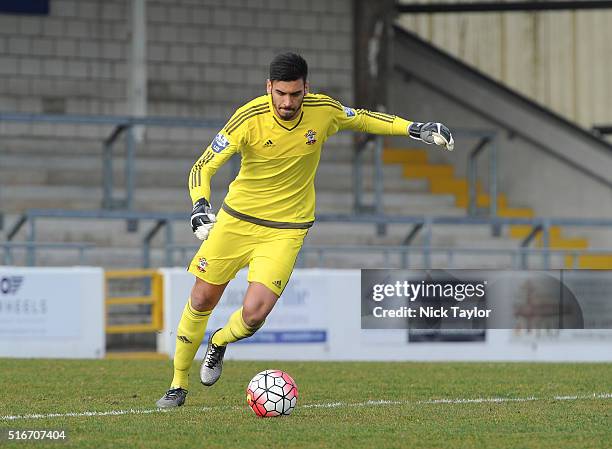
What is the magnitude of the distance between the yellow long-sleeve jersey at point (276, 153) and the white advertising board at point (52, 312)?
6.21 m

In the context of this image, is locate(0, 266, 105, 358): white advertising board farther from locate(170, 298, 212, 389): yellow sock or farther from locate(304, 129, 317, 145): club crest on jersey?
locate(304, 129, 317, 145): club crest on jersey

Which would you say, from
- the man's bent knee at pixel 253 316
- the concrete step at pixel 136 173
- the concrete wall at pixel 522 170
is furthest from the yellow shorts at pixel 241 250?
the concrete wall at pixel 522 170

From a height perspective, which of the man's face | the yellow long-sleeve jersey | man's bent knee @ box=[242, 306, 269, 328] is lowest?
man's bent knee @ box=[242, 306, 269, 328]

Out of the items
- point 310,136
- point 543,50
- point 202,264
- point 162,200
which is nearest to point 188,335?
point 202,264

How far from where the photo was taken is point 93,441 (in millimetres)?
7668

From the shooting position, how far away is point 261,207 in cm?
922

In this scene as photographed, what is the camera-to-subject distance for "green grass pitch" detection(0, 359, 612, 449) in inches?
308

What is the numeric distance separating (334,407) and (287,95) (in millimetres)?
2123

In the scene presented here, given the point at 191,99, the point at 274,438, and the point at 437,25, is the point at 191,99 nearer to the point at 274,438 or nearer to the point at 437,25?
the point at 437,25

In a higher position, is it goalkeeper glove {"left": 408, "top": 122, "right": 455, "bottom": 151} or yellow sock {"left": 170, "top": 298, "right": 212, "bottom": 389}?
goalkeeper glove {"left": 408, "top": 122, "right": 455, "bottom": 151}

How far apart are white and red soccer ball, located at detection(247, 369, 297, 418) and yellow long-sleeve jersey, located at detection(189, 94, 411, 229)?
1049 millimetres

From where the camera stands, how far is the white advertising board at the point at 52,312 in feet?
49.0

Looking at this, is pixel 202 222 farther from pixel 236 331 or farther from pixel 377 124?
pixel 377 124

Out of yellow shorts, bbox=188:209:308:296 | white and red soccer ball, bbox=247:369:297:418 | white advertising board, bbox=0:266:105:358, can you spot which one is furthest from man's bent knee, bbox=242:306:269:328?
white advertising board, bbox=0:266:105:358
